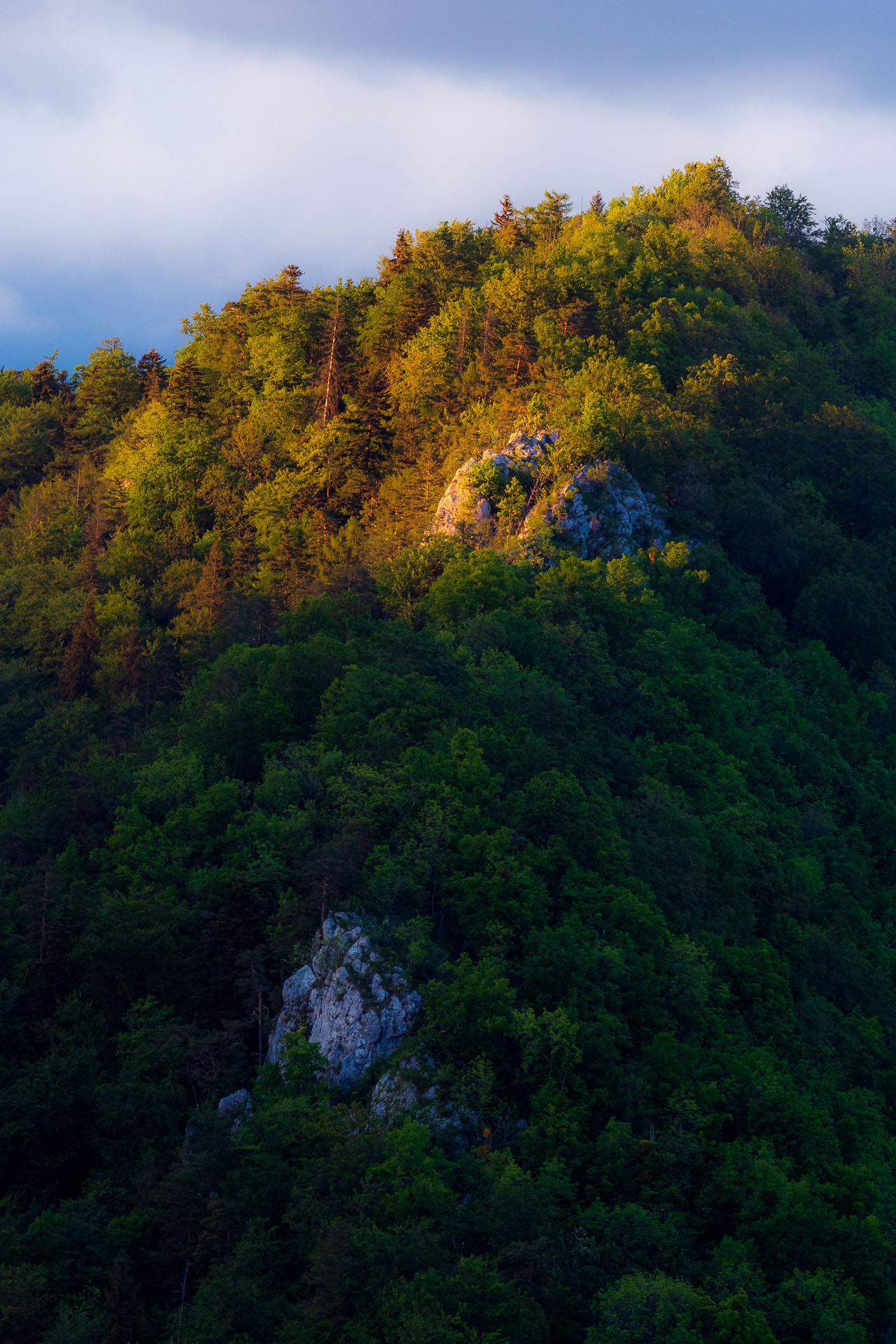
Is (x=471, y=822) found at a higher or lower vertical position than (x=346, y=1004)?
higher

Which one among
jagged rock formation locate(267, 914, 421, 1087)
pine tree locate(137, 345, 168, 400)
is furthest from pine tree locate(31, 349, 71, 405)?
jagged rock formation locate(267, 914, 421, 1087)

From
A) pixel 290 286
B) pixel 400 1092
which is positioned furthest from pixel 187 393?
pixel 400 1092

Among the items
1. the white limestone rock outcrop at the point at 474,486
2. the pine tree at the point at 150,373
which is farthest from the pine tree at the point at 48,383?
the white limestone rock outcrop at the point at 474,486

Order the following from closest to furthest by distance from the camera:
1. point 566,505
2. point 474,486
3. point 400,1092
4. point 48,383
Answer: point 400,1092 < point 566,505 < point 474,486 < point 48,383

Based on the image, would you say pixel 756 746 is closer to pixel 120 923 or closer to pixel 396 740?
pixel 396 740

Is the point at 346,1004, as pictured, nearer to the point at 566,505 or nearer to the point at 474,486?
the point at 566,505

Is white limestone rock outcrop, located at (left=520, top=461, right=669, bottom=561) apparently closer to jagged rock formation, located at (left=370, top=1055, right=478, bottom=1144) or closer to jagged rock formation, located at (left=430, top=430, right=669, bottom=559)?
jagged rock formation, located at (left=430, top=430, right=669, bottom=559)

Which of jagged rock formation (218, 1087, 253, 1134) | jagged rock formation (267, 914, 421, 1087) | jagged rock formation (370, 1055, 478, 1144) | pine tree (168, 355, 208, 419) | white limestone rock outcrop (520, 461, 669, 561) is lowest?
jagged rock formation (218, 1087, 253, 1134)

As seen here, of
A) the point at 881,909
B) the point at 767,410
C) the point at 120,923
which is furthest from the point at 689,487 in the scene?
the point at 120,923
